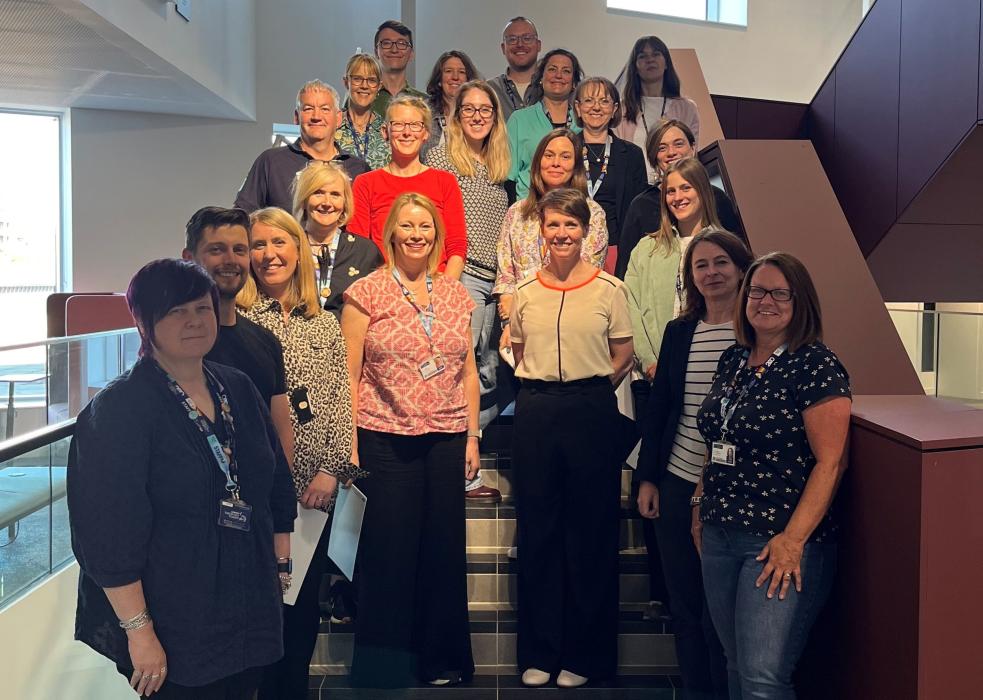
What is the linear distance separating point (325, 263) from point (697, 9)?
8.46m

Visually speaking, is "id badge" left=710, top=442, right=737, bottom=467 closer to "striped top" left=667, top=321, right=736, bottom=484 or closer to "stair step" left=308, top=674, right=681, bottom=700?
"striped top" left=667, top=321, right=736, bottom=484

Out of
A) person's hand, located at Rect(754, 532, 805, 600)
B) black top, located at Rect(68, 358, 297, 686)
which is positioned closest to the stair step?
person's hand, located at Rect(754, 532, 805, 600)

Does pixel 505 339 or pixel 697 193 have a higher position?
pixel 697 193

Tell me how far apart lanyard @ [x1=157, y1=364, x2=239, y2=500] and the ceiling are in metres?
4.24

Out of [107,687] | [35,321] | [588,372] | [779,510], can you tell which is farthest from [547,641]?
[35,321]

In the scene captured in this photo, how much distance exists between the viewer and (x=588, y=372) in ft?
10.3

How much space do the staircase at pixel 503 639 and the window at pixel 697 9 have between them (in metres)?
7.40

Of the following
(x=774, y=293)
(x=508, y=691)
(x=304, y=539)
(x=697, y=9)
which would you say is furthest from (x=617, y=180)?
(x=697, y=9)

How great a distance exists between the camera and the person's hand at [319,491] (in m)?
2.54

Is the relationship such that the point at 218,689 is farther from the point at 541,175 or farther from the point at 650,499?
the point at 541,175

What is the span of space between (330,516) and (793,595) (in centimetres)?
126

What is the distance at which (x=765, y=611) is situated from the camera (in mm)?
2426

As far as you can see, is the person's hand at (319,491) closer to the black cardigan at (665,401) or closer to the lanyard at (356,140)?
the black cardigan at (665,401)

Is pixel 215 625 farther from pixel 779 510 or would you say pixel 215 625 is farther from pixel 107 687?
pixel 779 510
